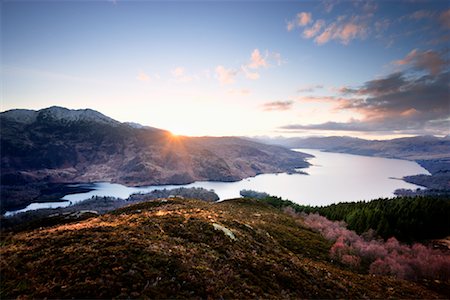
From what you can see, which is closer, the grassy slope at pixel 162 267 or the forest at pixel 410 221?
the grassy slope at pixel 162 267

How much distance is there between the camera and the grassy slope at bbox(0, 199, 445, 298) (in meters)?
12.6

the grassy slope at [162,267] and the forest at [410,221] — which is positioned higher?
the grassy slope at [162,267]

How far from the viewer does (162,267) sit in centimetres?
1473

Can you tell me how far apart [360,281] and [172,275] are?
69.9 feet

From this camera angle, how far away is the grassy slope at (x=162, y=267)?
1259cm

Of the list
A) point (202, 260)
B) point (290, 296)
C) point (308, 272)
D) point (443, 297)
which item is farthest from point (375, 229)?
point (202, 260)

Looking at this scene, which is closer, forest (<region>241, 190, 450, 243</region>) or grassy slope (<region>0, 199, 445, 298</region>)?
grassy slope (<region>0, 199, 445, 298</region>)

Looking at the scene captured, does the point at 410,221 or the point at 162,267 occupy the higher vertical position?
the point at 162,267

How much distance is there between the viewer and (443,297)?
23.7 meters

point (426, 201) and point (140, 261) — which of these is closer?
point (140, 261)

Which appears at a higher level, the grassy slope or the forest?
the grassy slope

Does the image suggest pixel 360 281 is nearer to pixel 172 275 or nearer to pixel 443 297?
pixel 443 297

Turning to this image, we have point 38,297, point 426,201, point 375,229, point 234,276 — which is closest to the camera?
point 38,297

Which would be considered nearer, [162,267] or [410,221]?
[162,267]
